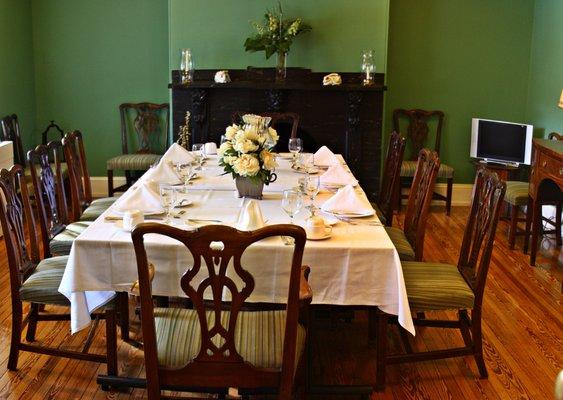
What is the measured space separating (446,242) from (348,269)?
2.94 metres

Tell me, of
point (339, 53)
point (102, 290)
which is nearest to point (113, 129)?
point (339, 53)

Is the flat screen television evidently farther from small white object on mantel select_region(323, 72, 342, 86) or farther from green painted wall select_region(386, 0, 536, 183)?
small white object on mantel select_region(323, 72, 342, 86)

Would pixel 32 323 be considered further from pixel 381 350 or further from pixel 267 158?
pixel 381 350

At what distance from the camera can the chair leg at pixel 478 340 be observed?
10.9 feet

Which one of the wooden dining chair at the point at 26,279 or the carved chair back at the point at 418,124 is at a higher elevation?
the carved chair back at the point at 418,124

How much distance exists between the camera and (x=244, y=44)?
6.30m

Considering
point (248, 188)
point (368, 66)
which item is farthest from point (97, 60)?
A: point (248, 188)

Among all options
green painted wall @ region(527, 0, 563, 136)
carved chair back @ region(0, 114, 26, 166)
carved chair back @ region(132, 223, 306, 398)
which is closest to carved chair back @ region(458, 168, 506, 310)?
carved chair back @ region(132, 223, 306, 398)

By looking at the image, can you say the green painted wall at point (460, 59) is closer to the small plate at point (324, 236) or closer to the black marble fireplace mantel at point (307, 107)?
the black marble fireplace mantel at point (307, 107)

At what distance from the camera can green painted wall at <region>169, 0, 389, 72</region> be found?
6301mm

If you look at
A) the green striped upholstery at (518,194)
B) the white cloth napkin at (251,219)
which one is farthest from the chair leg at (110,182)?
the white cloth napkin at (251,219)

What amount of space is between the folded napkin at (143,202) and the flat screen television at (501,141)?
4087mm

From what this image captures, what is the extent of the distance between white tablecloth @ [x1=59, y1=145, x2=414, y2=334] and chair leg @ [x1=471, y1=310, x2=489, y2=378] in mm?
556

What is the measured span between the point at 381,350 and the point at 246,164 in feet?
3.46
